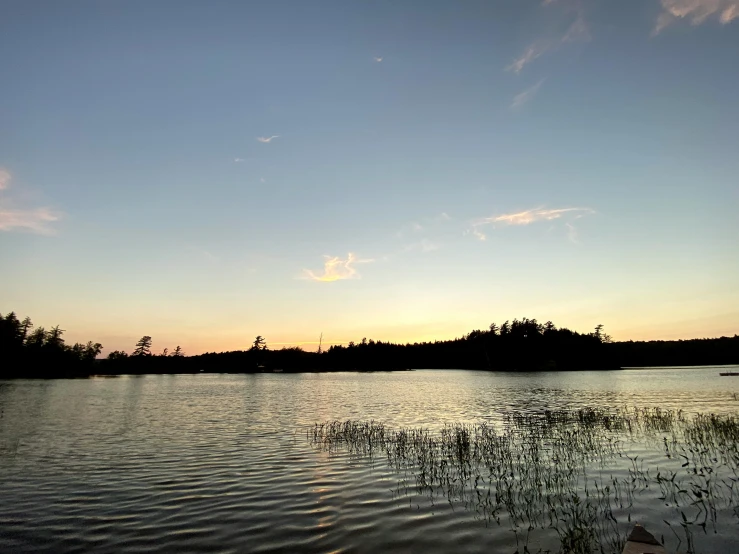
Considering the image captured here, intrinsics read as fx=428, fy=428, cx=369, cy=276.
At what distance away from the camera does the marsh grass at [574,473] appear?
485 inches

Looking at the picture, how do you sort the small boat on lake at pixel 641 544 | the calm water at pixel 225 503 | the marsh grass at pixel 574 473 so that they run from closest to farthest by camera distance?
the small boat on lake at pixel 641 544, the calm water at pixel 225 503, the marsh grass at pixel 574 473

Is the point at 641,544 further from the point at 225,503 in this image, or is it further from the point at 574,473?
the point at 225,503

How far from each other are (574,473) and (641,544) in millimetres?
9017

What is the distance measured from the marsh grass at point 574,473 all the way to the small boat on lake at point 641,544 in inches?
22.4

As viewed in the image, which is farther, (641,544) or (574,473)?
(574,473)

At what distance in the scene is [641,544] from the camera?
395 inches

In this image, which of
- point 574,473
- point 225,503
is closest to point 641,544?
point 574,473

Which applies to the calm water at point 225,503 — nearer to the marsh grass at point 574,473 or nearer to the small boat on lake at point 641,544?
the marsh grass at point 574,473

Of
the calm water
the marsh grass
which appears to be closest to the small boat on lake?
the marsh grass

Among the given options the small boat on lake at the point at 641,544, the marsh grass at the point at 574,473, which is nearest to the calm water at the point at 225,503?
the marsh grass at the point at 574,473

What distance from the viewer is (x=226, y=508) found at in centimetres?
1410

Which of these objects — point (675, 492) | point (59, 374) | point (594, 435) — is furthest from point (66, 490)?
point (59, 374)

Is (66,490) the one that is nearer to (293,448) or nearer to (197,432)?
(293,448)

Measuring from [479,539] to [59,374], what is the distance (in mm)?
192351
